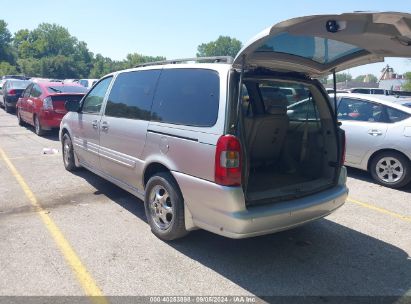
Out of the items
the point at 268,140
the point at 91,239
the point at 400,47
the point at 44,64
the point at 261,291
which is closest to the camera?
the point at 261,291

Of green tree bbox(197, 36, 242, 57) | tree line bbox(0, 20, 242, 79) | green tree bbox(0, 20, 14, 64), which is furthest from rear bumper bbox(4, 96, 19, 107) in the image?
green tree bbox(197, 36, 242, 57)

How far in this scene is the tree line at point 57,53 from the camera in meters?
88.5

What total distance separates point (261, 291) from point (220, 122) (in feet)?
4.93

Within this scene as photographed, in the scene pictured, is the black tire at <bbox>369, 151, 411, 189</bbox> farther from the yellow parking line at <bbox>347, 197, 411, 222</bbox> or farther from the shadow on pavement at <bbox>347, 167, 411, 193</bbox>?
the yellow parking line at <bbox>347, 197, 411, 222</bbox>

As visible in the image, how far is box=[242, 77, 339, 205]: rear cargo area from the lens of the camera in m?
4.11

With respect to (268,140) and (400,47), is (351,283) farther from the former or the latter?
(400,47)

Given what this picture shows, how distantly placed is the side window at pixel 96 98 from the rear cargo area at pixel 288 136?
7.30ft

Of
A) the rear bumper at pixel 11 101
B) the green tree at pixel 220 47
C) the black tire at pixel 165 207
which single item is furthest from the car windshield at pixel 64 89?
the green tree at pixel 220 47

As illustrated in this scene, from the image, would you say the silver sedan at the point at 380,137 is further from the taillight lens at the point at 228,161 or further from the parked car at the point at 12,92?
the parked car at the point at 12,92

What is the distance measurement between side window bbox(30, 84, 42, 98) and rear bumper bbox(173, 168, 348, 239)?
8800mm

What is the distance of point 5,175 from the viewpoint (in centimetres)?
661

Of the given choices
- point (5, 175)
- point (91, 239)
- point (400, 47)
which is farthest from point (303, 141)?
point (5, 175)

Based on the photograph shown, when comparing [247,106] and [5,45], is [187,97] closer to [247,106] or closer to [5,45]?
[247,106]

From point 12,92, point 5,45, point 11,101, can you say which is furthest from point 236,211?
point 5,45
